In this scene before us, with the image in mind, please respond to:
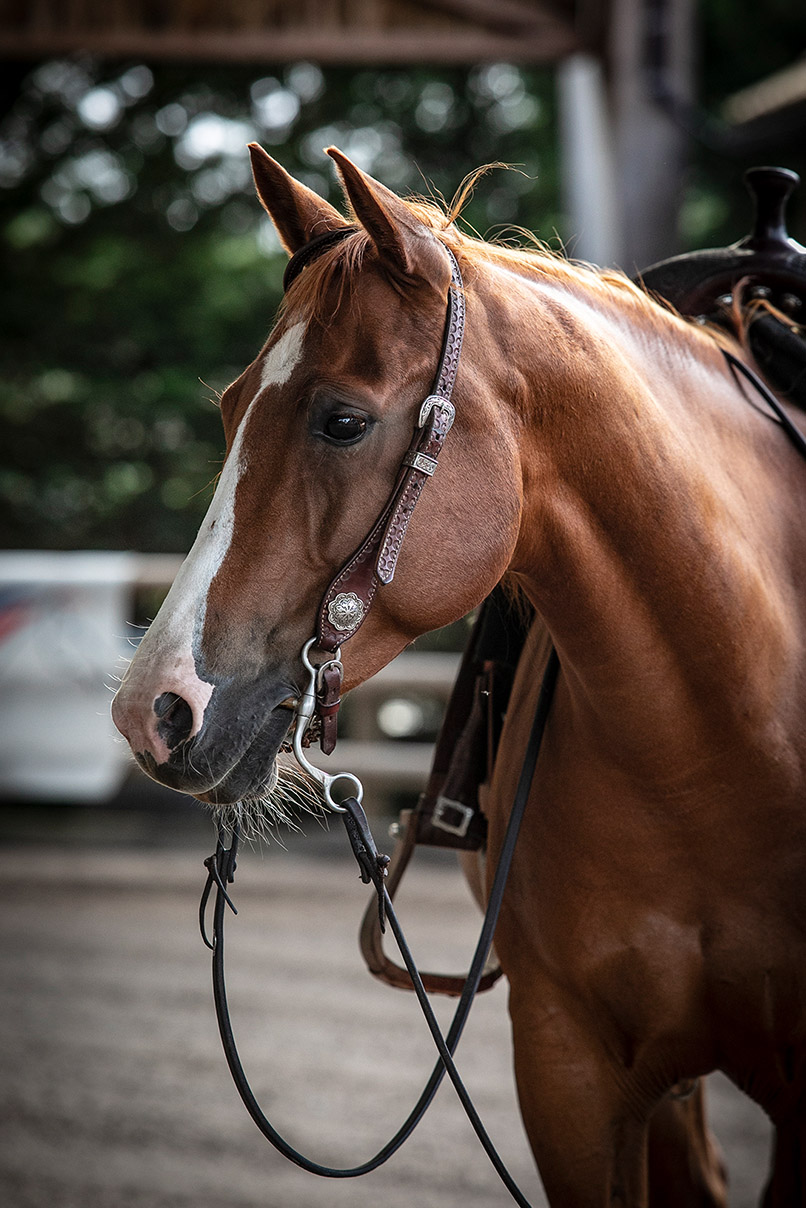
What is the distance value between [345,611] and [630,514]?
372mm

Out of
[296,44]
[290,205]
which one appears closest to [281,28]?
[296,44]

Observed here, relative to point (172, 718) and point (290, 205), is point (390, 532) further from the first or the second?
point (290, 205)

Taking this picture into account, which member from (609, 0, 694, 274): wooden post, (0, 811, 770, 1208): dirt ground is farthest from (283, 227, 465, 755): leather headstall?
(609, 0, 694, 274): wooden post

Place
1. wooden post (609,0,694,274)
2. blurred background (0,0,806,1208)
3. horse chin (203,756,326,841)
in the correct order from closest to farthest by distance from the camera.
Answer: horse chin (203,756,326,841)
wooden post (609,0,694,274)
blurred background (0,0,806,1208)

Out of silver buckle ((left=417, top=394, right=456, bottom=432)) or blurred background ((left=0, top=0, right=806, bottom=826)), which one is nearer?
silver buckle ((left=417, top=394, right=456, bottom=432))

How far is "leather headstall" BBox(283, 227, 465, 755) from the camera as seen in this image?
114cm

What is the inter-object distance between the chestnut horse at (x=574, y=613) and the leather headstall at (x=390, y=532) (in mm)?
17

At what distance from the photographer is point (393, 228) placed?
3.64ft

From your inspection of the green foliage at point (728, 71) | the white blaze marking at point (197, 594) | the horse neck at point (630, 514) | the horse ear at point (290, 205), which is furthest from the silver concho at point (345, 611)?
the green foliage at point (728, 71)

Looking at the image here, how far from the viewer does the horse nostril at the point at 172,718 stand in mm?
1119

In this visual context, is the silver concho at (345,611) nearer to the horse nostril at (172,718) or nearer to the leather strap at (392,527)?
the leather strap at (392,527)

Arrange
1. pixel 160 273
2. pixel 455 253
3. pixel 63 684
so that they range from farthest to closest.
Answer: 1. pixel 160 273
2. pixel 63 684
3. pixel 455 253

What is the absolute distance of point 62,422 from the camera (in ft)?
22.6

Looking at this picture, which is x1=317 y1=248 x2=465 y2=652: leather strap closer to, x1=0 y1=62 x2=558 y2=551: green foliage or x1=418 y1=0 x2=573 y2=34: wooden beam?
x1=418 y1=0 x2=573 y2=34: wooden beam
